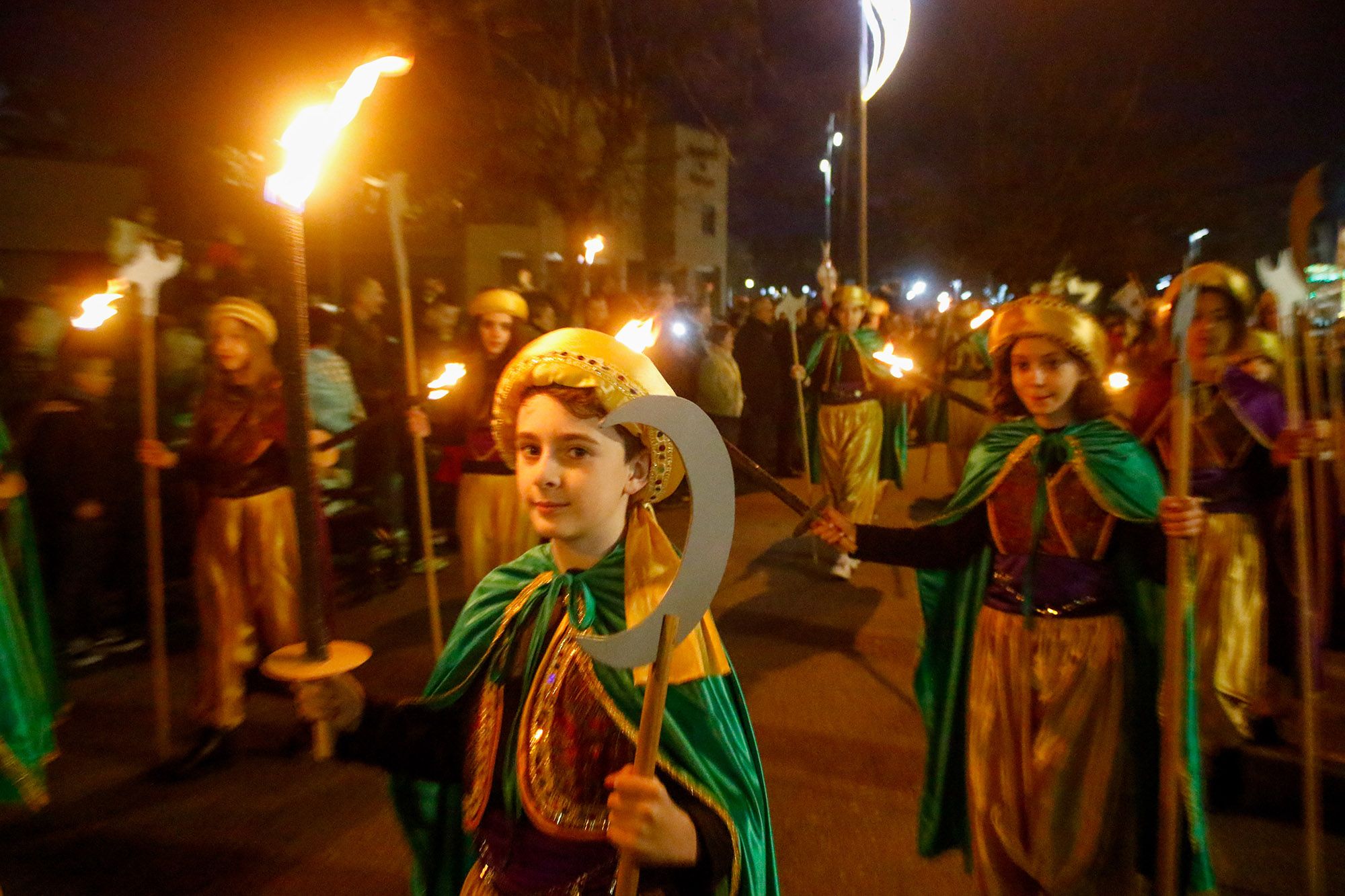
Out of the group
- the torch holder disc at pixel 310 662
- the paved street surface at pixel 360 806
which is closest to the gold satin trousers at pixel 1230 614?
the paved street surface at pixel 360 806

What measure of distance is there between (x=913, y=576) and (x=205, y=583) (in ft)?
19.6

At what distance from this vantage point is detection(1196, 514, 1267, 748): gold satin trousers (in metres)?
4.42

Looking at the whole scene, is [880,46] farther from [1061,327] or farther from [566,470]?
[566,470]

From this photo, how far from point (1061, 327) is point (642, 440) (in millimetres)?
1729

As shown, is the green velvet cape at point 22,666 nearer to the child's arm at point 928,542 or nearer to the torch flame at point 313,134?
the torch flame at point 313,134

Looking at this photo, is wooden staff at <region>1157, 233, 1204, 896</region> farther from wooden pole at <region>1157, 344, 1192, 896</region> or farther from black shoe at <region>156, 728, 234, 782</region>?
black shoe at <region>156, 728, 234, 782</region>

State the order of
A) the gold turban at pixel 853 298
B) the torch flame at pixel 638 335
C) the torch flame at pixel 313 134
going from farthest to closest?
the gold turban at pixel 853 298, the torch flame at pixel 638 335, the torch flame at pixel 313 134

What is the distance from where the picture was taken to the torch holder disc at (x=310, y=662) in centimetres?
149

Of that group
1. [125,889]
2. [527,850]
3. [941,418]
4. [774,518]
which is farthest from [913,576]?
[527,850]

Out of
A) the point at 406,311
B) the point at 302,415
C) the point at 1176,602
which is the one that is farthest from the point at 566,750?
the point at 406,311

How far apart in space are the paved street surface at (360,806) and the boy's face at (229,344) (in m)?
2.06

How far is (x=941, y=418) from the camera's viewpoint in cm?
1343

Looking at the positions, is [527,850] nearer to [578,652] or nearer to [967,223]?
[578,652]

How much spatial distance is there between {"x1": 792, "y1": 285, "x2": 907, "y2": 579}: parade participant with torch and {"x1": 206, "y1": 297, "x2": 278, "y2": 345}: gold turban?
518 centimetres
